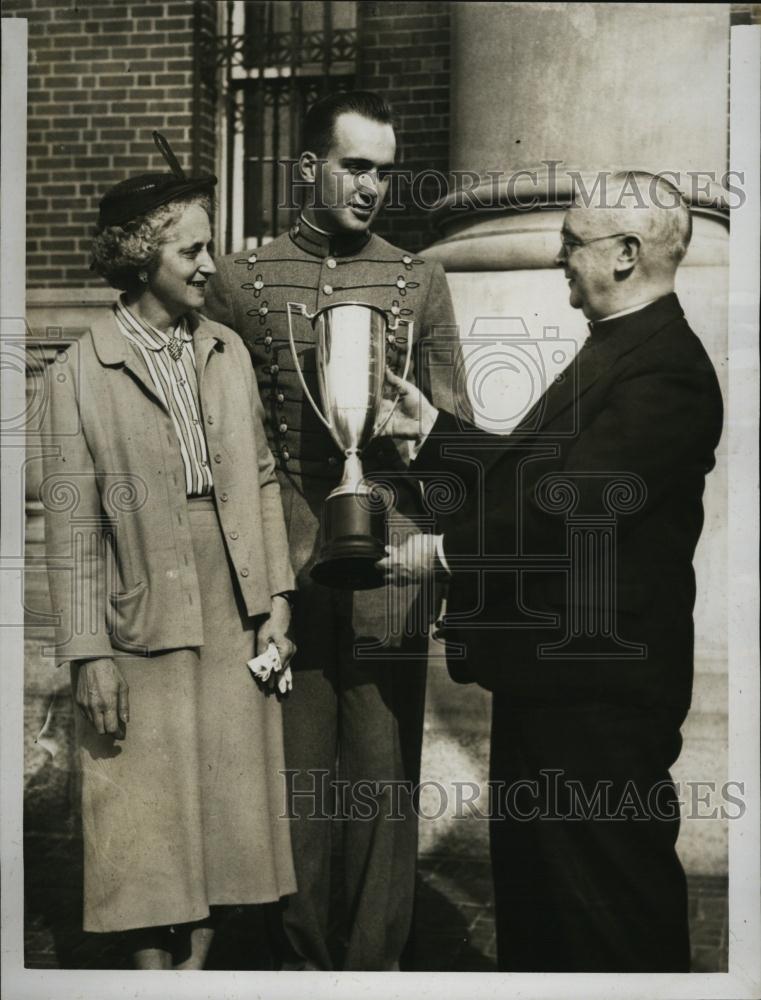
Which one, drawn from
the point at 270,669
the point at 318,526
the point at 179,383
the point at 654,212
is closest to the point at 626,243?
the point at 654,212

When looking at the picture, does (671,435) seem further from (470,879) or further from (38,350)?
(38,350)

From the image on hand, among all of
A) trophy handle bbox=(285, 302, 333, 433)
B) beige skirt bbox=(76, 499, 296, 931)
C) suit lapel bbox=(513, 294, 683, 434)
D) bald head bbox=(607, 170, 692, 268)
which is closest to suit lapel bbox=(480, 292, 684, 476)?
suit lapel bbox=(513, 294, 683, 434)

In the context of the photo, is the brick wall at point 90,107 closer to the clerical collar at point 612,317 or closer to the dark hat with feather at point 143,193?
the dark hat with feather at point 143,193

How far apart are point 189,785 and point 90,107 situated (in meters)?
2.38

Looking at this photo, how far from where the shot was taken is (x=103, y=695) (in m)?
4.34

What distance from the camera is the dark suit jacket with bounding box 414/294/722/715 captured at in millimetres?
4531

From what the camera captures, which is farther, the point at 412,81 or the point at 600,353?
the point at 412,81

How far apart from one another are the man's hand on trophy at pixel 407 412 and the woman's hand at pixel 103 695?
115cm

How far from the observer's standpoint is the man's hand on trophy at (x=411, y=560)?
461 centimetres

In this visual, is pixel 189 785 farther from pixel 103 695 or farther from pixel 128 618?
pixel 128 618

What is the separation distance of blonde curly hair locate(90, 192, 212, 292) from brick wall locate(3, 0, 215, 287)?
1.21 ft

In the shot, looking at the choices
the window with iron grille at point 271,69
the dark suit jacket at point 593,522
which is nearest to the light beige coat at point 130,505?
the dark suit jacket at point 593,522

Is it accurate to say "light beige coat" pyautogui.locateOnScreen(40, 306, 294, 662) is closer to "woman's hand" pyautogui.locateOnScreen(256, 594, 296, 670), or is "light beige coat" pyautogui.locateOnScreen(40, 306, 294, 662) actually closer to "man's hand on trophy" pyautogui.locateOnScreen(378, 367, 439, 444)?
"woman's hand" pyautogui.locateOnScreen(256, 594, 296, 670)

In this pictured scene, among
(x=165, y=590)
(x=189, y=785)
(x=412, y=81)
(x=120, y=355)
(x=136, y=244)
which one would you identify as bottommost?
(x=189, y=785)
